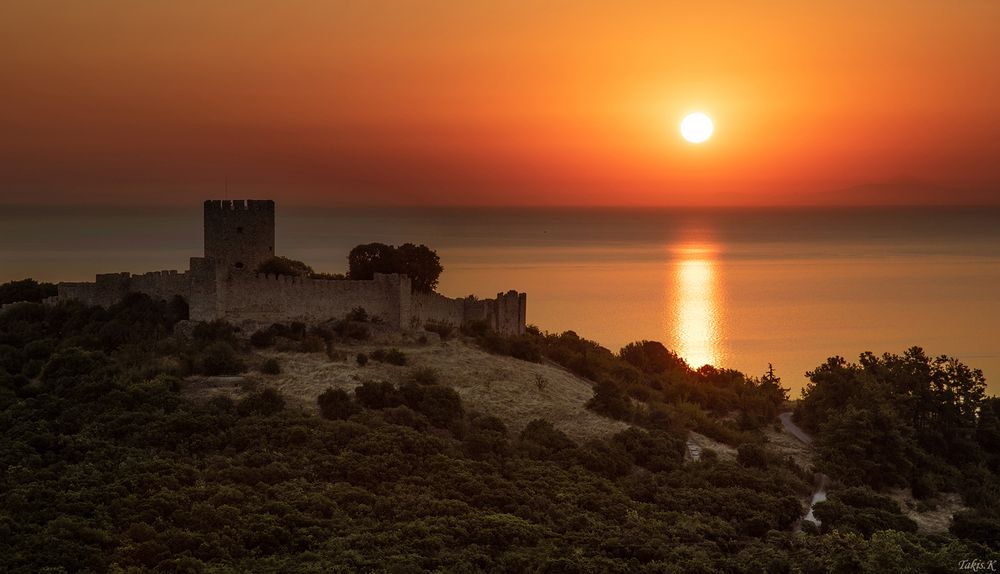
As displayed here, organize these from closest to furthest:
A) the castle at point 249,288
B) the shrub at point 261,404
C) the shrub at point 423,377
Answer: the shrub at point 261,404 → the shrub at point 423,377 → the castle at point 249,288

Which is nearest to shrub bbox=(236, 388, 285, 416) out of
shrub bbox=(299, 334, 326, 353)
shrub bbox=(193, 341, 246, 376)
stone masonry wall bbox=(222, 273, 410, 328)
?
shrub bbox=(193, 341, 246, 376)

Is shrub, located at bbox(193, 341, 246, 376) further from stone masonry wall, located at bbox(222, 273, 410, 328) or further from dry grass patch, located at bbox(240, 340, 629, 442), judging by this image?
stone masonry wall, located at bbox(222, 273, 410, 328)

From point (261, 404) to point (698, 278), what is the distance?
93387 millimetres

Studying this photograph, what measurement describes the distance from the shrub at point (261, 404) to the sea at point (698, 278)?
31.9 meters

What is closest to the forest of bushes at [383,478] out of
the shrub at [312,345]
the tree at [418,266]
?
the shrub at [312,345]

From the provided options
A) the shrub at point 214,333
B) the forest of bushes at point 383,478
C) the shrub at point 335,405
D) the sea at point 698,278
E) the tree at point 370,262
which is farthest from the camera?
the sea at point 698,278

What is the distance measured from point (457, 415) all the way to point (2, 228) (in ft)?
474

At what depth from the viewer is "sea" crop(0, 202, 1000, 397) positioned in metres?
73.0

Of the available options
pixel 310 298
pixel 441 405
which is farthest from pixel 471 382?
pixel 310 298

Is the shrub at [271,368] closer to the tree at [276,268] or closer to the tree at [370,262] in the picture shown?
the tree at [276,268]

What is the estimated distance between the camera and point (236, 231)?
34.2 metres

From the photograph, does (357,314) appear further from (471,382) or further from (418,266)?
(471,382)

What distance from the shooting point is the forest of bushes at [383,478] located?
2189cm

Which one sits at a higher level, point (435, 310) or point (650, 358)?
point (435, 310)
